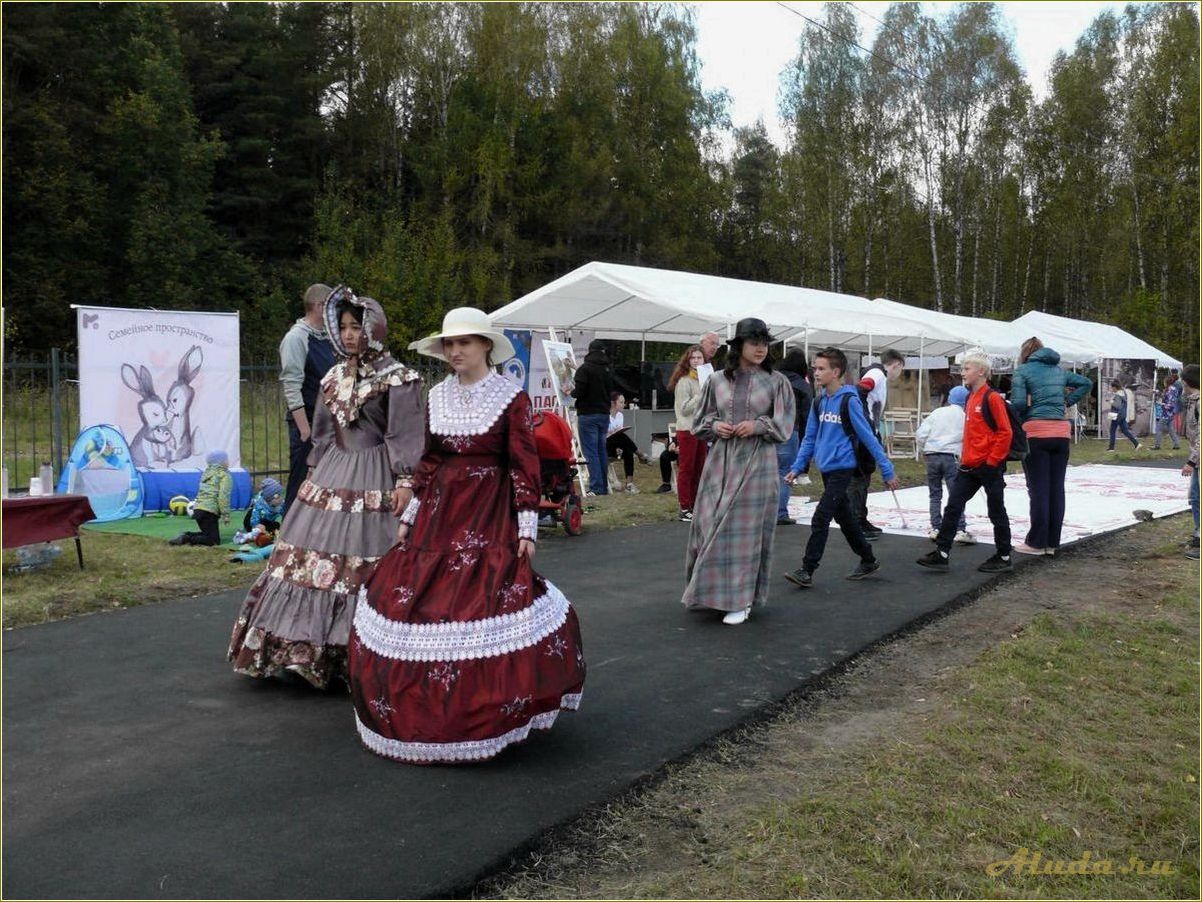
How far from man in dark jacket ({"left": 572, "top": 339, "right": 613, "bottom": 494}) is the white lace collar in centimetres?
875

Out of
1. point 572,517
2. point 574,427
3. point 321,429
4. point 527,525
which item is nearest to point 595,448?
point 574,427

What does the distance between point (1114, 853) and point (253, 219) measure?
34.6m

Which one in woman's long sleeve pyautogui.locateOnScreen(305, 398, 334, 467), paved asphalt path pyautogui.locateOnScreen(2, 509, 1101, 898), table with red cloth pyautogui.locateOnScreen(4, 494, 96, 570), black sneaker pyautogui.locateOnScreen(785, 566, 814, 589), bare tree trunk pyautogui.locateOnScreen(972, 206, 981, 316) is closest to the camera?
paved asphalt path pyautogui.locateOnScreen(2, 509, 1101, 898)

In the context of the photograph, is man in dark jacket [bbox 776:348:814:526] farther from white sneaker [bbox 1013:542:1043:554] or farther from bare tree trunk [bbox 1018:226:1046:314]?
bare tree trunk [bbox 1018:226:1046:314]

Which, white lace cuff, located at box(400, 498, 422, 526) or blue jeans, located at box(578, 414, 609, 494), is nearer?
white lace cuff, located at box(400, 498, 422, 526)

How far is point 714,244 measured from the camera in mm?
44812

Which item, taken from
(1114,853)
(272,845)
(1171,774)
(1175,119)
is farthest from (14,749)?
(1175,119)

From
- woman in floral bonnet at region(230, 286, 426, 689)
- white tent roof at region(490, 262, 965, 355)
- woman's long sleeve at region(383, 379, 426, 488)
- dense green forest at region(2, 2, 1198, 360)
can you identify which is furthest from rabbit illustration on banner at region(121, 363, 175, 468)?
dense green forest at region(2, 2, 1198, 360)

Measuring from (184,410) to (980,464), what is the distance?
8190 millimetres

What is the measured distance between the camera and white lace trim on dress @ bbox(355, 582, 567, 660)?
3.94 metres

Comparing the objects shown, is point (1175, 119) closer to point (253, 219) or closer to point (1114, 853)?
point (253, 219)

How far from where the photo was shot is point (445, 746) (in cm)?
397

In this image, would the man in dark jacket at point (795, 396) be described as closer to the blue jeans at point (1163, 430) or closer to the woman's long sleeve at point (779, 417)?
the woman's long sleeve at point (779, 417)

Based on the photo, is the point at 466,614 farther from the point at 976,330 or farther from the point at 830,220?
the point at 830,220
